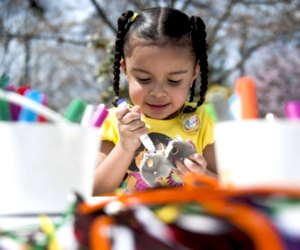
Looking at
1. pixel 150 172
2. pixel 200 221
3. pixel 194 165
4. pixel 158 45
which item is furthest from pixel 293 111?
pixel 158 45

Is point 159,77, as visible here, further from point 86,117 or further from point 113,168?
point 86,117

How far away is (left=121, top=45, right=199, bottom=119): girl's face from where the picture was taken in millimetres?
1265

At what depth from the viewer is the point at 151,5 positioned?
6207 mm

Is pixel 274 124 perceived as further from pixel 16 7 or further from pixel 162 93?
pixel 16 7

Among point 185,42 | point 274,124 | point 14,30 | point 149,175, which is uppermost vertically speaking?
point 14,30

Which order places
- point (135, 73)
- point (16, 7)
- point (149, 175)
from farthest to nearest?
point (16, 7) → point (135, 73) → point (149, 175)

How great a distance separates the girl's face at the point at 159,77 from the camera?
126 cm

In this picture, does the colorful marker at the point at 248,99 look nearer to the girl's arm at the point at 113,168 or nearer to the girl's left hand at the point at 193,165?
the girl's left hand at the point at 193,165

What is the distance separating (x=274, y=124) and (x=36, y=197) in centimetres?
21

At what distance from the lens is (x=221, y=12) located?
270 inches

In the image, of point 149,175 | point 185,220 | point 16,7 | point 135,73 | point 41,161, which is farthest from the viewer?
point 16,7

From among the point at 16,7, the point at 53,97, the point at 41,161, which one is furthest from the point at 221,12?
the point at 41,161

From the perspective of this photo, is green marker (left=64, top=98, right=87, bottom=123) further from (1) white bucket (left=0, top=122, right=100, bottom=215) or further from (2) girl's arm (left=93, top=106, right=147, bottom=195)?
(2) girl's arm (left=93, top=106, right=147, bottom=195)

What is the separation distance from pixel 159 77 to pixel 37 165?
788 mm
